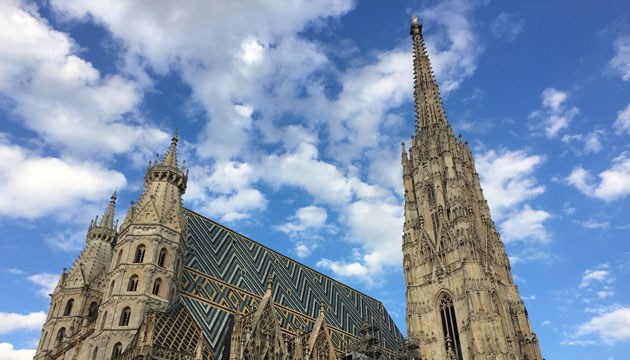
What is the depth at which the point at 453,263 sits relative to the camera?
4453 cm

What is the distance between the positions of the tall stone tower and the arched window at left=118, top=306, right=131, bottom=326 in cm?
2508

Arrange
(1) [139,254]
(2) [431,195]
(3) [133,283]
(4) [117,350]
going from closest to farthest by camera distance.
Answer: (4) [117,350] → (3) [133,283] → (1) [139,254] → (2) [431,195]

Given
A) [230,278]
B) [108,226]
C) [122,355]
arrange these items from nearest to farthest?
[122,355] < [230,278] < [108,226]

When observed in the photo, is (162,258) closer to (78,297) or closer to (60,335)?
(78,297)

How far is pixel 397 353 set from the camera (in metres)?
44.8

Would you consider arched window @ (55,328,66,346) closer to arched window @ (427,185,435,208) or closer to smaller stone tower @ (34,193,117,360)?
smaller stone tower @ (34,193,117,360)

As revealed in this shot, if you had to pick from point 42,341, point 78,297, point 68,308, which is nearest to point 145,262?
point 78,297

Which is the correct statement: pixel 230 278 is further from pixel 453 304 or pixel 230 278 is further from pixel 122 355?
pixel 453 304

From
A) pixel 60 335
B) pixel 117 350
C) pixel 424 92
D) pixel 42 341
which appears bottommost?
pixel 117 350

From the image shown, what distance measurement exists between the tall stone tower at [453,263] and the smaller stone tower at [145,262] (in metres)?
22.8

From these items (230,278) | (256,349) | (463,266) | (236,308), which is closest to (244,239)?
(230,278)

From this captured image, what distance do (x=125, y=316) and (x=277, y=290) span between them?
1535 centimetres

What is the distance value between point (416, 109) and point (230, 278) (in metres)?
32.2

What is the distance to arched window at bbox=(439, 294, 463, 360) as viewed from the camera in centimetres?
4122
